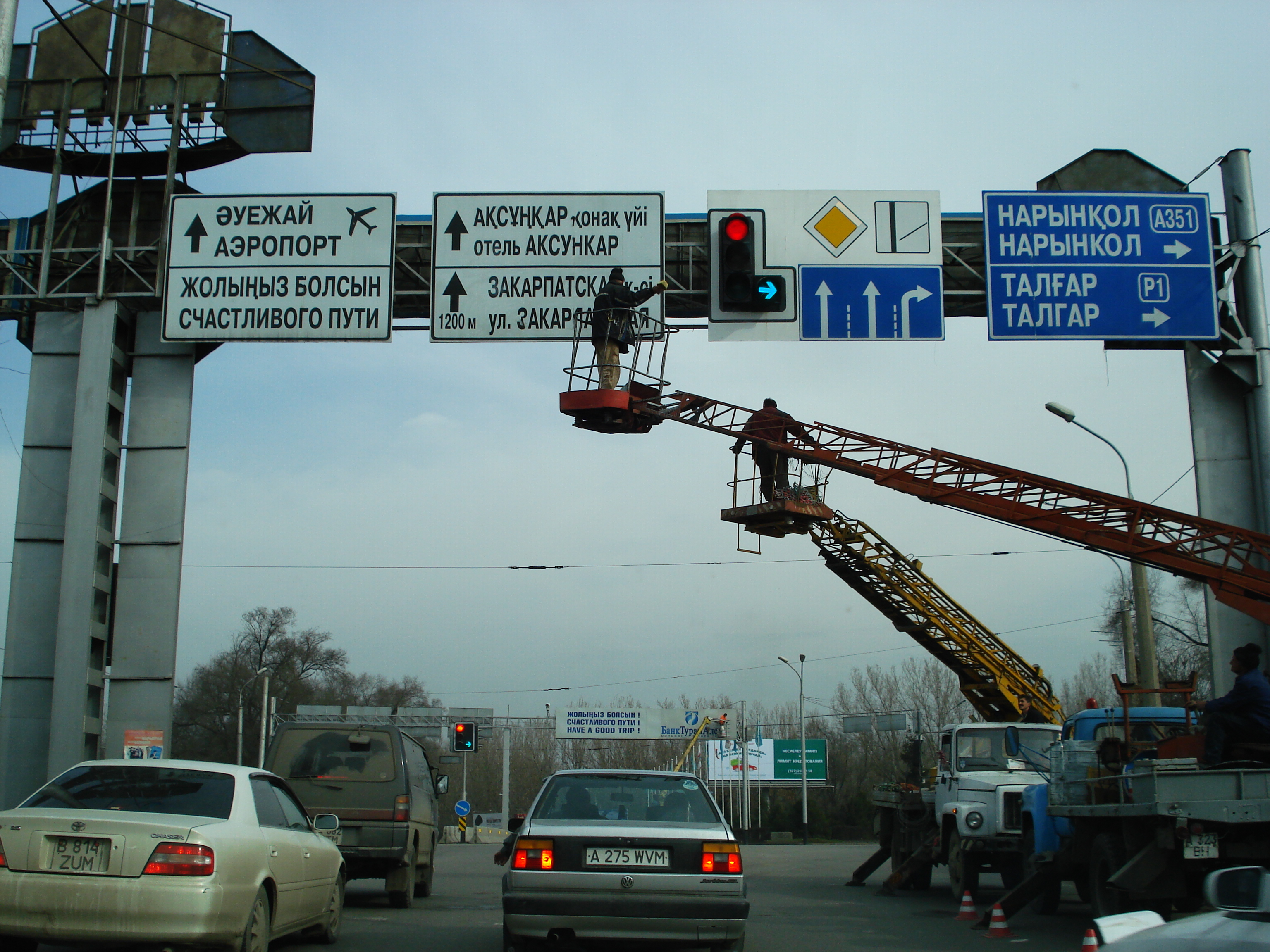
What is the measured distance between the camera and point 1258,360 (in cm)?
1747

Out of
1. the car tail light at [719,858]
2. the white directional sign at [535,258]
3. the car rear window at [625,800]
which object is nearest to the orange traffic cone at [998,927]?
the car rear window at [625,800]

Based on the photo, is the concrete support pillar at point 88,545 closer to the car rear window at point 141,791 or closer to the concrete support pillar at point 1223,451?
the car rear window at point 141,791

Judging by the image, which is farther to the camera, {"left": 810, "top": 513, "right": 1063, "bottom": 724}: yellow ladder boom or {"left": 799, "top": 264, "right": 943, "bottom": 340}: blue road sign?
{"left": 810, "top": 513, "right": 1063, "bottom": 724}: yellow ladder boom

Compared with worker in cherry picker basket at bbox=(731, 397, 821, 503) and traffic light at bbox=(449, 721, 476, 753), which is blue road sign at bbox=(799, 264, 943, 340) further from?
traffic light at bbox=(449, 721, 476, 753)

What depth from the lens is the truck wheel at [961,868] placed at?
1480cm

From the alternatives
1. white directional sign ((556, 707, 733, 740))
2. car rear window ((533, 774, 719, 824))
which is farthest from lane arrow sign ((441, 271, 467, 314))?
white directional sign ((556, 707, 733, 740))

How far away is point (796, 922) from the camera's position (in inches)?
493

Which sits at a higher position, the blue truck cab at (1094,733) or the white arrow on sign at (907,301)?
the white arrow on sign at (907,301)

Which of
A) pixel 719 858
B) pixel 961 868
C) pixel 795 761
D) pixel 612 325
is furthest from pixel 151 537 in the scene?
pixel 795 761

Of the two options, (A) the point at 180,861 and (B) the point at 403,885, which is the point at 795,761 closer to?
(B) the point at 403,885

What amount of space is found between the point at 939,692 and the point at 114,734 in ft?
209

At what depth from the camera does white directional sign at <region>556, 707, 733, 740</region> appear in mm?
60719

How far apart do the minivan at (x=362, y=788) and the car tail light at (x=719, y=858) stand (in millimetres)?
5902

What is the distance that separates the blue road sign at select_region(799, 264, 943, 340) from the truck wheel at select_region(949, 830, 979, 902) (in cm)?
664
